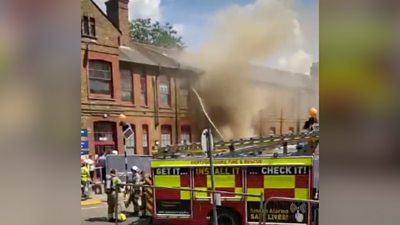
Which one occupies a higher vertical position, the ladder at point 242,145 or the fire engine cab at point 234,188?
the ladder at point 242,145

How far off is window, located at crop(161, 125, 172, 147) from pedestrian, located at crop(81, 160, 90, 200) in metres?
0.36

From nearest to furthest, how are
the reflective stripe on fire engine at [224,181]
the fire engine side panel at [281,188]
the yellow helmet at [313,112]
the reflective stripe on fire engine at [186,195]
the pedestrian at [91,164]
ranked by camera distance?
the yellow helmet at [313,112] → the fire engine side panel at [281,188] → the reflective stripe on fire engine at [224,181] → the reflective stripe on fire engine at [186,195] → the pedestrian at [91,164]

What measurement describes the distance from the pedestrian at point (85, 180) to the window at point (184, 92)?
1.70 feet

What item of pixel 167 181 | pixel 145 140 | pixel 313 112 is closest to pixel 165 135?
pixel 145 140

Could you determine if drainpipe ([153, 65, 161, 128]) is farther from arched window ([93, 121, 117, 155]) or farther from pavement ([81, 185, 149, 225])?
pavement ([81, 185, 149, 225])

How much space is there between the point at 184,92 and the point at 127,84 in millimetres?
253

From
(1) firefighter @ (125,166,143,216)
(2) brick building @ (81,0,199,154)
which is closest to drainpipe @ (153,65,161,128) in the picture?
(2) brick building @ (81,0,199,154)

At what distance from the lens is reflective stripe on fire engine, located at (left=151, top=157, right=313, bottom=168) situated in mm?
1603

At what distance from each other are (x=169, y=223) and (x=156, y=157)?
28cm

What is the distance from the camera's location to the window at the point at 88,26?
6.08 feet

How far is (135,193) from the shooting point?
185 cm

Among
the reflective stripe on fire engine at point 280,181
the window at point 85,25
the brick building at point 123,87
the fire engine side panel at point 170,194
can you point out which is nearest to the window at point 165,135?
the brick building at point 123,87

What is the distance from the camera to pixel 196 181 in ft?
5.76

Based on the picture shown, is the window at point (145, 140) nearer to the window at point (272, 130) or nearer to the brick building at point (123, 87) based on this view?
the brick building at point (123, 87)
